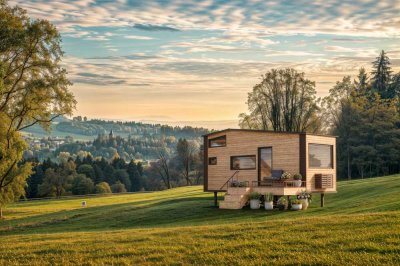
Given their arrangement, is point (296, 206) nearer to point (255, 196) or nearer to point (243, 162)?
point (255, 196)

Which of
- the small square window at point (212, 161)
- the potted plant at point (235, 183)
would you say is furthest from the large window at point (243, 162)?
the small square window at point (212, 161)

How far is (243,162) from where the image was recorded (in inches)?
1428

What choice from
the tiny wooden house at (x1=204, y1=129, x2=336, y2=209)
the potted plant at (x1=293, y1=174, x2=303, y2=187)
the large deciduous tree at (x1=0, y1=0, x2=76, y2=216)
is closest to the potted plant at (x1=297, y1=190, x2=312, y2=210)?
the tiny wooden house at (x1=204, y1=129, x2=336, y2=209)

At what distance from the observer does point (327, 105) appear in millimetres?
83375

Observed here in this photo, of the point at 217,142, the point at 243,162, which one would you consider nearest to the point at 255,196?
the point at 243,162

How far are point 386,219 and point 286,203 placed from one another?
1669 centimetres

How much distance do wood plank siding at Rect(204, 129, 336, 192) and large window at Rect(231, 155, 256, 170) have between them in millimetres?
220

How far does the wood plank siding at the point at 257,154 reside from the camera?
1310 inches

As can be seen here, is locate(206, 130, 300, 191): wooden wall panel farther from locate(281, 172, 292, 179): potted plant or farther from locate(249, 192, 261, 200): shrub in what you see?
locate(249, 192, 261, 200): shrub

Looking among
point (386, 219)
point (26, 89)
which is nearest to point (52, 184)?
point (26, 89)

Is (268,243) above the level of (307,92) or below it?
below

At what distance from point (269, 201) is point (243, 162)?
436 cm

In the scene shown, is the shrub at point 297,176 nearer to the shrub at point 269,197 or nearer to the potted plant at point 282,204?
the potted plant at point 282,204

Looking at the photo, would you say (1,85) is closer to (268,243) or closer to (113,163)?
(268,243)
